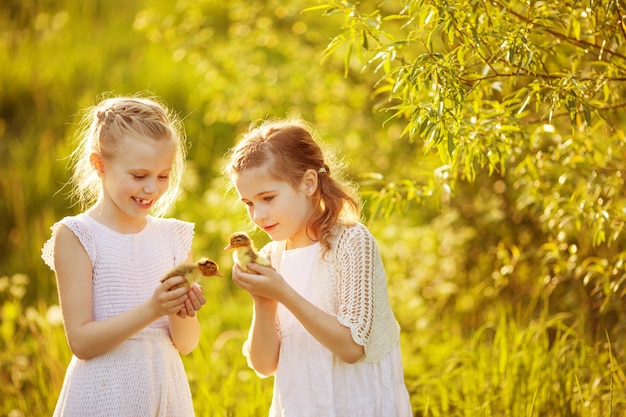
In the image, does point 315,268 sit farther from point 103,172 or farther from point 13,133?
point 13,133

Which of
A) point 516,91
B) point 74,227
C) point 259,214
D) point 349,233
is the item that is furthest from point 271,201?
point 516,91

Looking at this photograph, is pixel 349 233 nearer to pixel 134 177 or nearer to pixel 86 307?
pixel 134 177

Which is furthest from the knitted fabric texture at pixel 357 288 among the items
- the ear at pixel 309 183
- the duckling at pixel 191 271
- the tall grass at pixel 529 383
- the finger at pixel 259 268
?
the tall grass at pixel 529 383

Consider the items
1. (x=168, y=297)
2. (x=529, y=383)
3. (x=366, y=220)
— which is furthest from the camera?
(x=366, y=220)

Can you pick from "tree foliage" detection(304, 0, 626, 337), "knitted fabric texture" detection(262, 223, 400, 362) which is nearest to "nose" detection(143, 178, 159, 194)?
"knitted fabric texture" detection(262, 223, 400, 362)

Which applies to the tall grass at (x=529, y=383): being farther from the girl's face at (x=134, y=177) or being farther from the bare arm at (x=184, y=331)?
the girl's face at (x=134, y=177)

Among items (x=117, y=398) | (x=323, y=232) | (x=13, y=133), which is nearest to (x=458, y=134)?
(x=323, y=232)

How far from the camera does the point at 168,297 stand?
8.48ft

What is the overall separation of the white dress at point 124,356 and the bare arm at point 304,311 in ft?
1.40

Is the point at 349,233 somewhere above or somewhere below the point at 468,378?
above

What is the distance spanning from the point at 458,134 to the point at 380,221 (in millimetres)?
2578

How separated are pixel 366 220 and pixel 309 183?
9.77 ft

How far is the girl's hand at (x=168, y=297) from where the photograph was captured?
8.49 ft

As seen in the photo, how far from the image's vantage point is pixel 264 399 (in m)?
3.76
